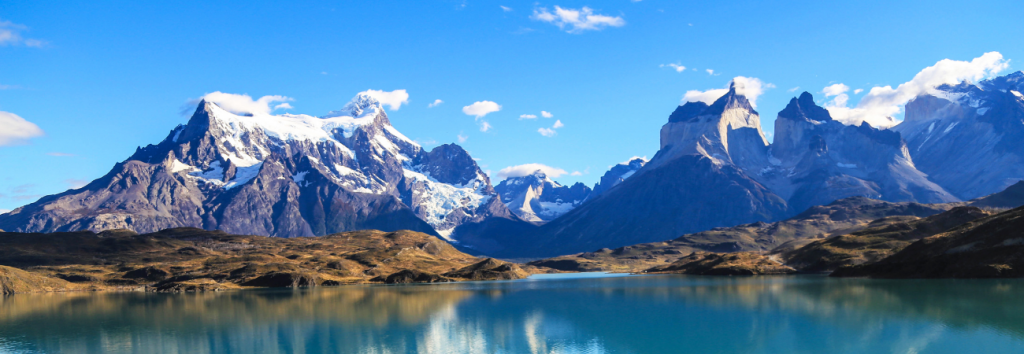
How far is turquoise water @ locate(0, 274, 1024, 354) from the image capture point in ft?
255

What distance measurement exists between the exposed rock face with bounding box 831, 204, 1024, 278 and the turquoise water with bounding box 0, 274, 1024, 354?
19.1 metres

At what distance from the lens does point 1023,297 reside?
109 metres

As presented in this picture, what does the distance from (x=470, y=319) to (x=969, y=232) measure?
149 meters

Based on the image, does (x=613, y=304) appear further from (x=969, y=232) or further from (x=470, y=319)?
(x=969, y=232)

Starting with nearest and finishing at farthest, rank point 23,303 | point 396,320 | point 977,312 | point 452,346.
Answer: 1. point 452,346
2. point 977,312
3. point 396,320
4. point 23,303

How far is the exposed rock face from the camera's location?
162625 millimetres

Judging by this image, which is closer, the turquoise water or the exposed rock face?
the turquoise water

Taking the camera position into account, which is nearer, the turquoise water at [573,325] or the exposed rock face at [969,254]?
the turquoise water at [573,325]

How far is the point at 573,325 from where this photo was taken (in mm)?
99438

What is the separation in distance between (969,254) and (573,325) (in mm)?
129512

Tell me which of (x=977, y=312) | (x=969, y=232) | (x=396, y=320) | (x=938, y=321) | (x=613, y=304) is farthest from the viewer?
(x=969, y=232)

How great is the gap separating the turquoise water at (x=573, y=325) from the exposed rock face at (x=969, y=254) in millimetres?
19053

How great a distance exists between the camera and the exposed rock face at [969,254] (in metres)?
163

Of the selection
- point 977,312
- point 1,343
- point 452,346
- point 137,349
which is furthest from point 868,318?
point 1,343
